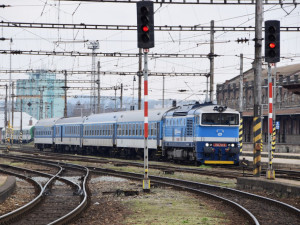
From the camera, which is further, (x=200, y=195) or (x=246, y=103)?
(x=246, y=103)

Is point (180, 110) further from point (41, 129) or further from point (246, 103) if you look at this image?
point (246, 103)

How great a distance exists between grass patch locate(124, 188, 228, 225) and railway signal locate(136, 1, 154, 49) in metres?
4.28

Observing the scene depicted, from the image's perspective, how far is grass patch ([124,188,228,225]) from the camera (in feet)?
39.5

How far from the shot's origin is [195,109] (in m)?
32.2

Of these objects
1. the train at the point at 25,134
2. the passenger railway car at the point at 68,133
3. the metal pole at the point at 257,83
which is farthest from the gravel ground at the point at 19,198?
the train at the point at 25,134

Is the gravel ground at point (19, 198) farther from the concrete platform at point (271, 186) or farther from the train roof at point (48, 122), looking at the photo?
the train roof at point (48, 122)

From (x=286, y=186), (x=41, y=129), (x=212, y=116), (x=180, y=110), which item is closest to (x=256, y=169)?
(x=286, y=186)

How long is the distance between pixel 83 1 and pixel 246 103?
60.2m

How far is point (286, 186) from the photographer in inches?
664

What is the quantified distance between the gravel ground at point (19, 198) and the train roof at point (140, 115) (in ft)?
52.9

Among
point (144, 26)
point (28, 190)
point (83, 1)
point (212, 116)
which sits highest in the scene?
point (83, 1)

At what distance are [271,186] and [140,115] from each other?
75.9 feet

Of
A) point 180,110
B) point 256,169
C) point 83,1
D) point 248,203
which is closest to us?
point 248,203

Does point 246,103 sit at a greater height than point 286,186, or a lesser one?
greater
